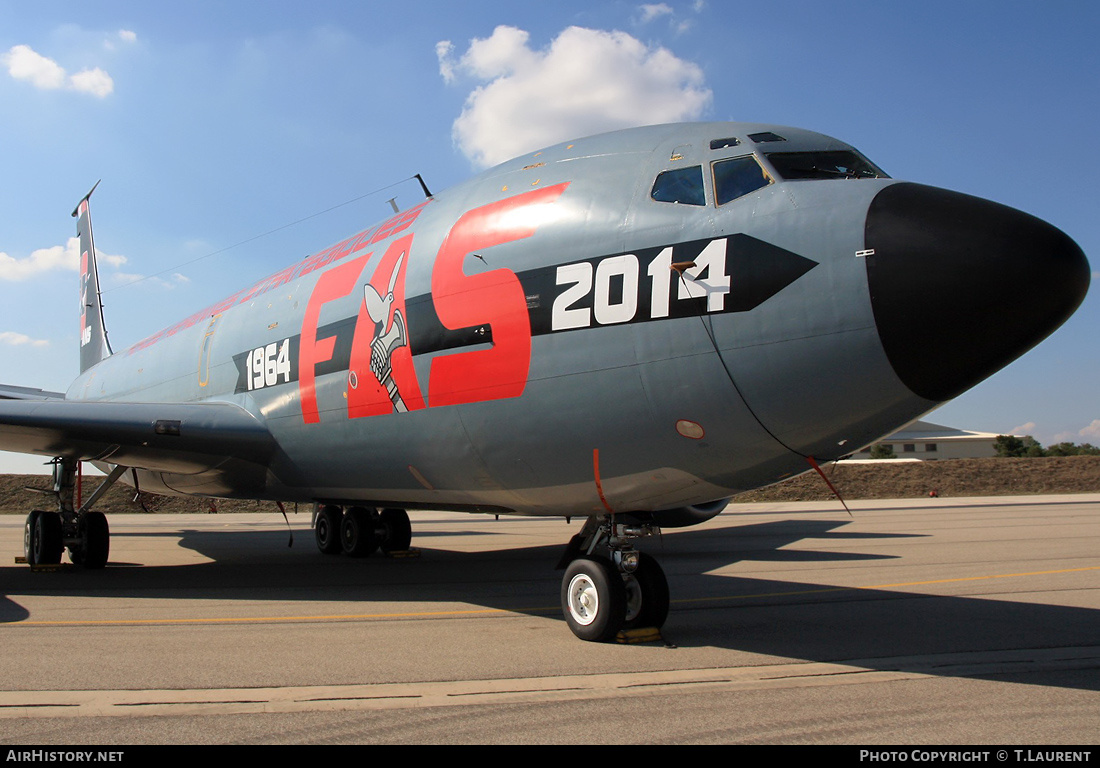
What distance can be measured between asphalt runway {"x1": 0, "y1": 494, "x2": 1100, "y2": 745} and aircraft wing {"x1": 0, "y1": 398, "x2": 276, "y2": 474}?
1930mm

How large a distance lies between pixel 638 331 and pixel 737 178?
147 centimetres

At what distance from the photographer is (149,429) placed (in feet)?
35.3

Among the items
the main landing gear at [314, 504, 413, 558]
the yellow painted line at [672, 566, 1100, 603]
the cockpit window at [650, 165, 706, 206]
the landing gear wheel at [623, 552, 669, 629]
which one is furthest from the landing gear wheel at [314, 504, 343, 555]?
the cockpit window at [650, 165, 706, 206]

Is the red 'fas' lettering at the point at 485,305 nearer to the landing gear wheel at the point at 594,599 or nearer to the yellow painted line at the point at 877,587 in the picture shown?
the landing gear wheel at the point at 594,599

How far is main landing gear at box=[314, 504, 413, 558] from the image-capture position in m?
16.4

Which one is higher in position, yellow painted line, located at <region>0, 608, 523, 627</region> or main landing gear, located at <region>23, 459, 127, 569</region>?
main landing gear, located at <region>23, 459, 127, 569</region>

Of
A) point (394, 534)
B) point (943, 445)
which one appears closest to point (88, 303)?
point (394, 534)

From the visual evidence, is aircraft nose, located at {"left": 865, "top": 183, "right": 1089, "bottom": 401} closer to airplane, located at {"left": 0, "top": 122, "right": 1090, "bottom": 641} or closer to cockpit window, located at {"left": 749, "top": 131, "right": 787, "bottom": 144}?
airplane, located at {"left": 0, "top": 122, "right": 1090, "bottom": 641}

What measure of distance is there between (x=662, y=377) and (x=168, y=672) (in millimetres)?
4437

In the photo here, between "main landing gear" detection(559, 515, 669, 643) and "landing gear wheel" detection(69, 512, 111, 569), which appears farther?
"landing gear wheel" detection(69, 512, 111, 569)

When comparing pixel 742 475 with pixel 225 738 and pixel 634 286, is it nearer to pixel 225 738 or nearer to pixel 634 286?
pixel 634 286

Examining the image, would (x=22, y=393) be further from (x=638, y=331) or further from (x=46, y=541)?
(x=638, y=331)

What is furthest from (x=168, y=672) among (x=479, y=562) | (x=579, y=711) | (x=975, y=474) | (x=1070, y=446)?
(x=1070, y=446)

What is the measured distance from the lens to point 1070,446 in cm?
7144
